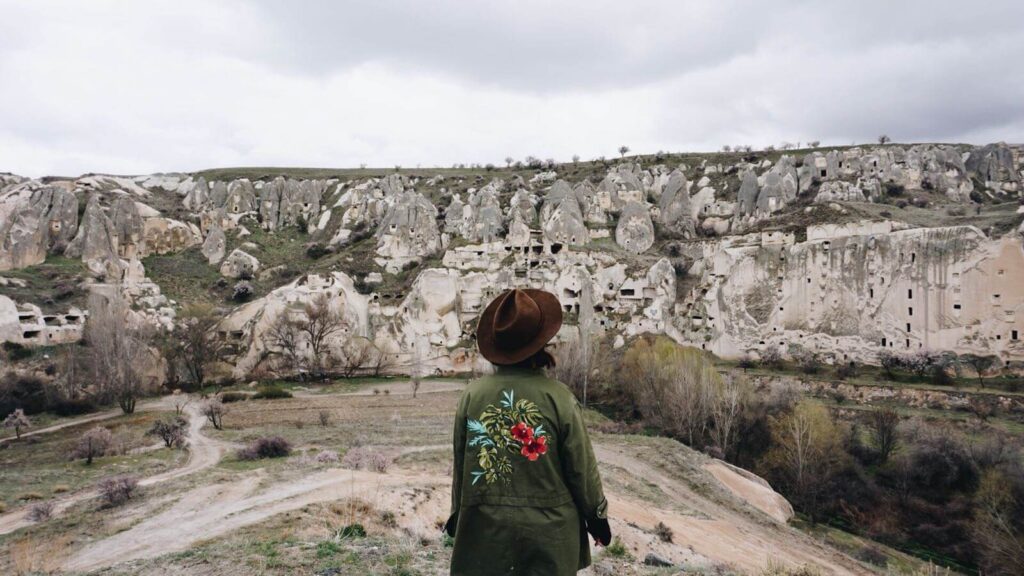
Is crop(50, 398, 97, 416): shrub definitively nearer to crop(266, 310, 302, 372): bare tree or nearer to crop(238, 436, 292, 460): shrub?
crop(266, 310, 302, 372): bare tree

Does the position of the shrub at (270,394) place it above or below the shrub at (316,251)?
below

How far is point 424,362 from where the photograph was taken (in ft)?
135

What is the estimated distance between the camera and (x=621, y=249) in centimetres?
4909

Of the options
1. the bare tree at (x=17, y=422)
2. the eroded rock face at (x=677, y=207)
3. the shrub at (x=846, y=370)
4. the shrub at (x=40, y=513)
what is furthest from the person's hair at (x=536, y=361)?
the eroded rock face at (x=677, y=207)

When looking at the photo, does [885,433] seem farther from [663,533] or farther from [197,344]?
[197,344]

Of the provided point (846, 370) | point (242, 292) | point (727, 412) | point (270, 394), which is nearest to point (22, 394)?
point (270, 394)

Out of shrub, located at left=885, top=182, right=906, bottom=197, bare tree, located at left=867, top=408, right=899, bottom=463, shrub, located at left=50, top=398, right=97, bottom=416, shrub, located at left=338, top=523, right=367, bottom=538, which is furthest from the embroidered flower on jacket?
shrub, located at left=885, top=182, right=906, bottom=197

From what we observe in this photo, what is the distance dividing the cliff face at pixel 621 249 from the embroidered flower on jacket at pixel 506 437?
126 feet

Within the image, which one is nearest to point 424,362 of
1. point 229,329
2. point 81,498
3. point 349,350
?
point 349,350

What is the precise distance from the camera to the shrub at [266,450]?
1541 cm

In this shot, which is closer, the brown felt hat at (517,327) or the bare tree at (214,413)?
the brown felt hat at (517,327)

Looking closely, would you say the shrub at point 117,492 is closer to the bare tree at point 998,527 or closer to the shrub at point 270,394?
the shrub at point 270,394

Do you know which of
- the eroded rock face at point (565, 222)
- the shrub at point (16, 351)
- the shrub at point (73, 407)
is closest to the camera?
the shrub at point (73, 407)

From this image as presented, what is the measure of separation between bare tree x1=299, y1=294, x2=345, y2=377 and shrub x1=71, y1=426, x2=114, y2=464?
19.9 meters
